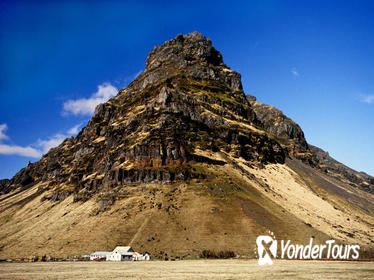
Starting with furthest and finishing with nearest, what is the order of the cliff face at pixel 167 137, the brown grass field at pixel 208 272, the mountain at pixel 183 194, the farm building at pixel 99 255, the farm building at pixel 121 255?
the cliff face at pixel 167 137 → the mountain at pixel 183 194 → the farm building at pixel 99 255 → the farm building at pixel 121 255 → the brown grass field at pixel 208 272

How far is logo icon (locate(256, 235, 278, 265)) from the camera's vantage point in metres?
75.0

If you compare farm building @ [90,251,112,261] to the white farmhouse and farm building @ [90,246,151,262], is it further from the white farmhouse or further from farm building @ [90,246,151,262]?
the white farmhouse

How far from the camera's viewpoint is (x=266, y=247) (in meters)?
80.0

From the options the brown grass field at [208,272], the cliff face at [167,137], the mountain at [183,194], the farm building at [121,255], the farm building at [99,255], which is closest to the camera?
the brown grass field at [208,272]

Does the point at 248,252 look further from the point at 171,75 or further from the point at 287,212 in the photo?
the point at 171,75

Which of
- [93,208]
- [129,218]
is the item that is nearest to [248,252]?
[129,218]

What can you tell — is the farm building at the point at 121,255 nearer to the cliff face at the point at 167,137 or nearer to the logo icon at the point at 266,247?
the logo icon at the point at 266,247

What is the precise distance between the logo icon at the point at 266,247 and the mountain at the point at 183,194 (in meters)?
2.61

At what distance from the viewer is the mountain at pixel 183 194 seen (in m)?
87.2

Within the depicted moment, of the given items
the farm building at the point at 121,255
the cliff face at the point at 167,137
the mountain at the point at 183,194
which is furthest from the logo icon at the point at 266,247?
the cliff face at the point at 167,137

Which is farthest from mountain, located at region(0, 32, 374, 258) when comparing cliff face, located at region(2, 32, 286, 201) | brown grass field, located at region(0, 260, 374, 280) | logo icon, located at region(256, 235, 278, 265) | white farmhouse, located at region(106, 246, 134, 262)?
brown grass field, located at region(0, 260, 374, 280)

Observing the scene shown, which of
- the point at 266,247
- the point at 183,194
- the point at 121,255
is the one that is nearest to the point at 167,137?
the point at 183,194

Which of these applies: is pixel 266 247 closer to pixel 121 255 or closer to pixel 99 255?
pixel 121 255

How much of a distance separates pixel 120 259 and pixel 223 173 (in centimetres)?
5428
